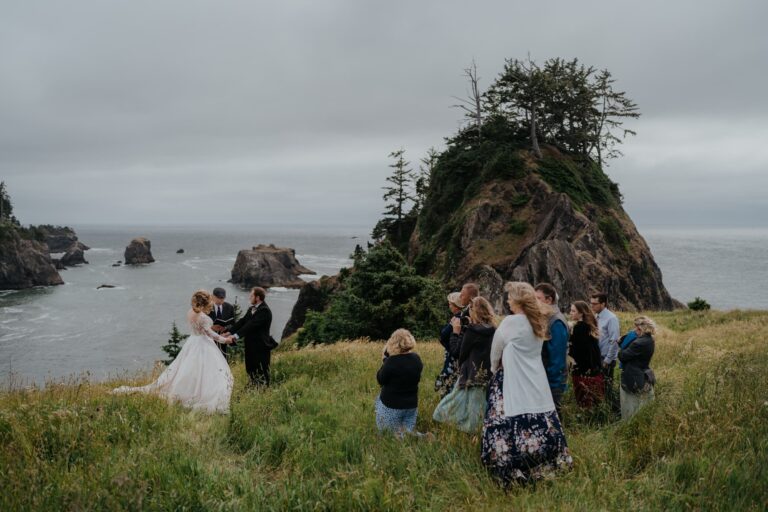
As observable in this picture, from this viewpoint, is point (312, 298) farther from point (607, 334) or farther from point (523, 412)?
point (523, 412)

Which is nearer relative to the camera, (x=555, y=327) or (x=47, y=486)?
(x=47, y=486)

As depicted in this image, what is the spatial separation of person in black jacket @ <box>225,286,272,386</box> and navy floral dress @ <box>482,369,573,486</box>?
5.33 meters

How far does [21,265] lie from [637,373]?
106145mm

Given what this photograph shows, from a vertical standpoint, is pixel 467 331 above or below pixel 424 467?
above

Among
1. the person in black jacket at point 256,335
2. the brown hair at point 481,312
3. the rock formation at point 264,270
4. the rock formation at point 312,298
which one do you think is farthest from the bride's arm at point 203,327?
the rock formation at point 264,270

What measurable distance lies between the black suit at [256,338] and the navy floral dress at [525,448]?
538 cm

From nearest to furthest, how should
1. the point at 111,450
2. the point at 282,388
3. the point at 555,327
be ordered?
the point at 111,450, the point at 555,327, the point at 282,388

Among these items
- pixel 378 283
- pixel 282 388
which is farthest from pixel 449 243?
pixel 282 388

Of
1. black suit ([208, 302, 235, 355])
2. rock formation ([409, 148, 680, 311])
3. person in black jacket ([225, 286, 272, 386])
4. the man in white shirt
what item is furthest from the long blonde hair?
rock formation ([409, 148, 680, 311])

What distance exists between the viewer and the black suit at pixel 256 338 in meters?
9.06

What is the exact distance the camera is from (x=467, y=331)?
642 centimetres

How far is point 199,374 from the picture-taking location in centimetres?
841

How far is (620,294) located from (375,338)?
27.6m

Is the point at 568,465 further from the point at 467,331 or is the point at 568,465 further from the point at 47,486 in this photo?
the point at 47,486
